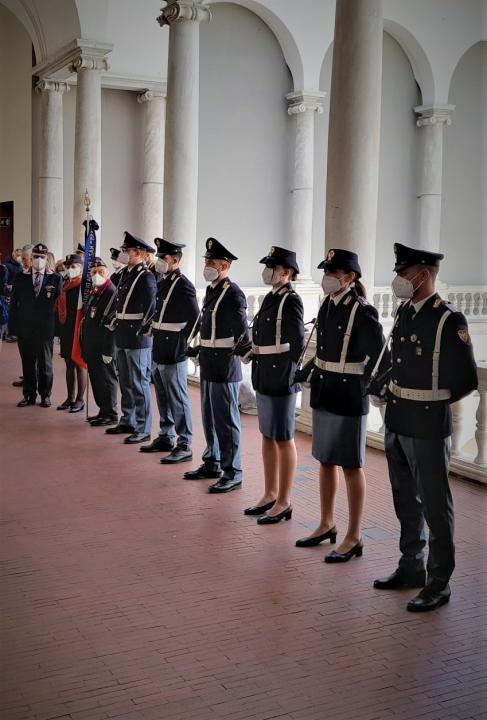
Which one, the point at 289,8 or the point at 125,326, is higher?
the point at 289,8

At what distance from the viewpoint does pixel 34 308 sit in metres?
10.3

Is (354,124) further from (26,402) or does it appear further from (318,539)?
(26,402)

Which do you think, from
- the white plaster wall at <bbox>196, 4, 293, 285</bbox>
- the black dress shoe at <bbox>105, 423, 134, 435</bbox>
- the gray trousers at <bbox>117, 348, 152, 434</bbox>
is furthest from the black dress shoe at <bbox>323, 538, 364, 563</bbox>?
the white plaster wall at <bbox>196, 4, 293, 285</bbox>

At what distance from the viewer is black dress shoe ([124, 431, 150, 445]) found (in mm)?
8477

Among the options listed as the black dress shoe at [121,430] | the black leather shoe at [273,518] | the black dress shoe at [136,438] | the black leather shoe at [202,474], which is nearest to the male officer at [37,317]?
the black dress shoe at [121,430]

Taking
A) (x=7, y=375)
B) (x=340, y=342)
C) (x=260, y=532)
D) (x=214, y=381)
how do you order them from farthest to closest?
(x=7, y=375) → (x=214, y=381) → (x=260, y=532) → (x=340, y=342)

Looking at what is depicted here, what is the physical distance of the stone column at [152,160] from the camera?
1711cm

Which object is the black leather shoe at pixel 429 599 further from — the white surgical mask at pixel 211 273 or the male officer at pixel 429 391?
the white surgical mask at pixel 211 273

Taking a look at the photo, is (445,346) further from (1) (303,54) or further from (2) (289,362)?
(1) (303,54)

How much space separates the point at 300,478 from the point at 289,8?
13099mm

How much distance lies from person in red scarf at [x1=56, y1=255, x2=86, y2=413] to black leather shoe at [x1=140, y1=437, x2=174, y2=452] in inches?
85.3

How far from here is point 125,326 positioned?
8.55 m

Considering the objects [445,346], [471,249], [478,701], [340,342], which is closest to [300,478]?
[340,342]

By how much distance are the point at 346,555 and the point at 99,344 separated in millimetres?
4831
